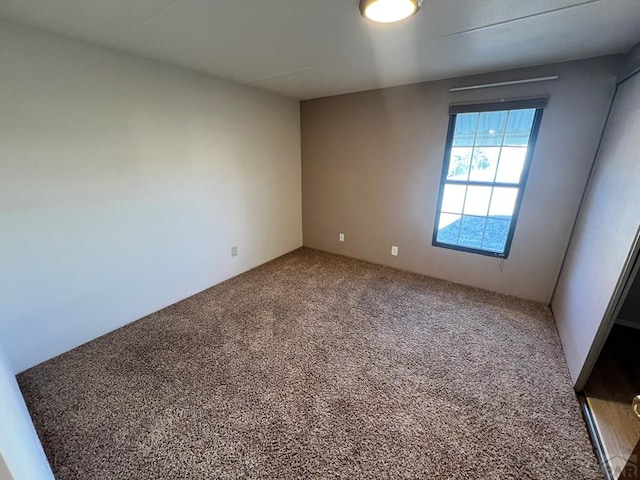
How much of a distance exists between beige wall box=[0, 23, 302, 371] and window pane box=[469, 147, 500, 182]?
2.44m

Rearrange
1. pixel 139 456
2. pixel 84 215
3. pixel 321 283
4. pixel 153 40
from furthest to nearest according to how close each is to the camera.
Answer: pixel 321 283 < pixel 84 215 < pixel 153 40 < pixel 139 456

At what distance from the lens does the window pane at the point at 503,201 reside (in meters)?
2.70

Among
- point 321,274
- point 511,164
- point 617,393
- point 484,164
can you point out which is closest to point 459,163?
point 484,164

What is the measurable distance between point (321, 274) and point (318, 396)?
1.81 m

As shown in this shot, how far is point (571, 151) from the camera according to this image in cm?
234

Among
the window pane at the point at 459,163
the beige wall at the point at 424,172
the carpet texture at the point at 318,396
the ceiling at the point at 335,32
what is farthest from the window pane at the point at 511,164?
the carpet texture at the point at 318,396

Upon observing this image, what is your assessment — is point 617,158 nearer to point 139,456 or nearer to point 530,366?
→ point 530,366

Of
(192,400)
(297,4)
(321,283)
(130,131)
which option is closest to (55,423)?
(192,400)

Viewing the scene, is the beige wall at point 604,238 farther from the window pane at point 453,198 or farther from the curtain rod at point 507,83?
the window pane at point 453,198

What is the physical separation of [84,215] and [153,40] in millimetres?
1380

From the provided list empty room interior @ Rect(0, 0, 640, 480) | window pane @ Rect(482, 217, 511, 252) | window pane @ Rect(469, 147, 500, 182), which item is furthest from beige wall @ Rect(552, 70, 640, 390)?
window pane @ Rect(469, 147, 500, 182)

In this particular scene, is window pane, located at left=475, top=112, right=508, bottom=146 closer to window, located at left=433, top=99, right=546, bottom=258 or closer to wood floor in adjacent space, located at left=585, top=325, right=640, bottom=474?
window, located at left=433, top=99, right=546, bottom=258

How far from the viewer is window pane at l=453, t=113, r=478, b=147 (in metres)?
2.76

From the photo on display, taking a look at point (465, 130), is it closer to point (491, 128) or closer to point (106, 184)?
point (491, 128)
